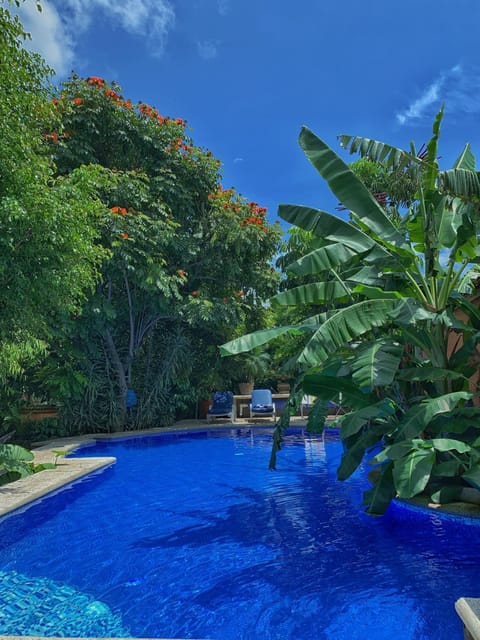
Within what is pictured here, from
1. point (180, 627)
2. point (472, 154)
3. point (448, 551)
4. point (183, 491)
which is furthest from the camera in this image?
point (183, 491)

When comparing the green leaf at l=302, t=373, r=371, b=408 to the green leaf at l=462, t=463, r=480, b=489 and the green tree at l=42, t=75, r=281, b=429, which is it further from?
the green tree at l=42, t=75, r=281, b=429

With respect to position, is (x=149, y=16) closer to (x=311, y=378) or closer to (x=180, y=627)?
(x=311, y=378)

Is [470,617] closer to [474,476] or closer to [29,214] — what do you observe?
[474,476]

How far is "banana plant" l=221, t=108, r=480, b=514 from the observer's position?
4965 millimetres

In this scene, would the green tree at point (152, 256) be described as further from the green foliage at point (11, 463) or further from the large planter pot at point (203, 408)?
the green foliage at point (11, 463)

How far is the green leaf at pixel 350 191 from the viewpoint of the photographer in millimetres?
5969

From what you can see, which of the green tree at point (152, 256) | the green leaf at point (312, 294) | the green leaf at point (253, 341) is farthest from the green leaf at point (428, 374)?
the green tree at point (152, 256)

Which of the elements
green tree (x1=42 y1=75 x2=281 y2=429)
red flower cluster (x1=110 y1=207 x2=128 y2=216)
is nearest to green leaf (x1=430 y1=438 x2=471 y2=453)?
green tree (x1=42 y1=75 x2=281 y2=429)

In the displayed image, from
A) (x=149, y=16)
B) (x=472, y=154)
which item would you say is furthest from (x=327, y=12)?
(x=472, y=154)

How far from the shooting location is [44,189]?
6391 mm

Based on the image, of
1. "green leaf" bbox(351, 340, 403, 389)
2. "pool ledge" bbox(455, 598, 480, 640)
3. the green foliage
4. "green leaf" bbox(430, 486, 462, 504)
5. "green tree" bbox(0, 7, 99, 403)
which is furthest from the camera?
the green foliage

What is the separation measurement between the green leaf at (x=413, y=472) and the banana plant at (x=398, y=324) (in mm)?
10

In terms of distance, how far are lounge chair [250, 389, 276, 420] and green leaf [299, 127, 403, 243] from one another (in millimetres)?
11927

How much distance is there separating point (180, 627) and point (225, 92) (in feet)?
49.2
